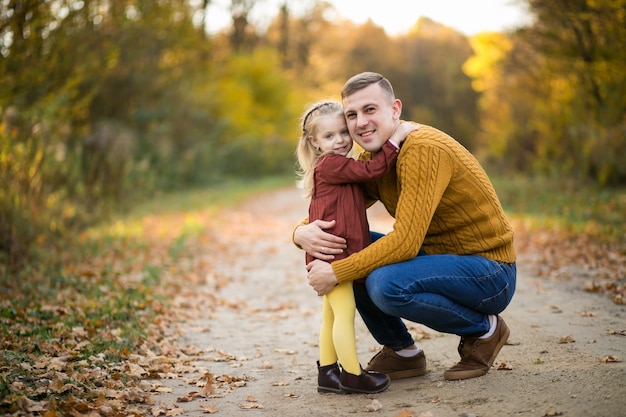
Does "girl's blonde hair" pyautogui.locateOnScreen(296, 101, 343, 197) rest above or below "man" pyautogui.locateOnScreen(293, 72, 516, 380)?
above

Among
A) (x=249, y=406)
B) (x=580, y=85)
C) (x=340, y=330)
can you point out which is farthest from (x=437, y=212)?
(x=580, y=85)

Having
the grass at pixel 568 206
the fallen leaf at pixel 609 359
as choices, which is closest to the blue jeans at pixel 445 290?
the fallen leaf at pixel 609 359

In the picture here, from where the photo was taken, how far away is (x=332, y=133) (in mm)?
4164

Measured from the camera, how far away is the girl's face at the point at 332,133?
4.14 m

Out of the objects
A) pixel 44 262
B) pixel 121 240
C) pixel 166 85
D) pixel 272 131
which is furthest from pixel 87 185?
pixel 272 131

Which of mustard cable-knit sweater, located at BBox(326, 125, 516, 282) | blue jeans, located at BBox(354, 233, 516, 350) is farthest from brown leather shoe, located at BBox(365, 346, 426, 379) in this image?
mustard cable-knit sweater, located at BBox(326, 125, 516, 282)

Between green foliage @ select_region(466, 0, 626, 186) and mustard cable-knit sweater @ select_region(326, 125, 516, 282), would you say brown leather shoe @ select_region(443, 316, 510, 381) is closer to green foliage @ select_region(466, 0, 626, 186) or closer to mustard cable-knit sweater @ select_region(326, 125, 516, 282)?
mustard cable-knit sweater @ select_region(326, 125, 516, 282)

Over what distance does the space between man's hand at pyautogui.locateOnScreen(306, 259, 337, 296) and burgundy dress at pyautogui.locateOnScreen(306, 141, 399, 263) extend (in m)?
0.11

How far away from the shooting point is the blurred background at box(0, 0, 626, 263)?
944 cm

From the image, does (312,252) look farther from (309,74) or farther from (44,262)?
(309,74)

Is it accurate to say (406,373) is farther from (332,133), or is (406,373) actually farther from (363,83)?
(363,83)

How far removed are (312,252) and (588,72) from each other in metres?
13.1

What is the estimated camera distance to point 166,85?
2130cm

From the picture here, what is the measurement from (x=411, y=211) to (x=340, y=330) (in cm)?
82
